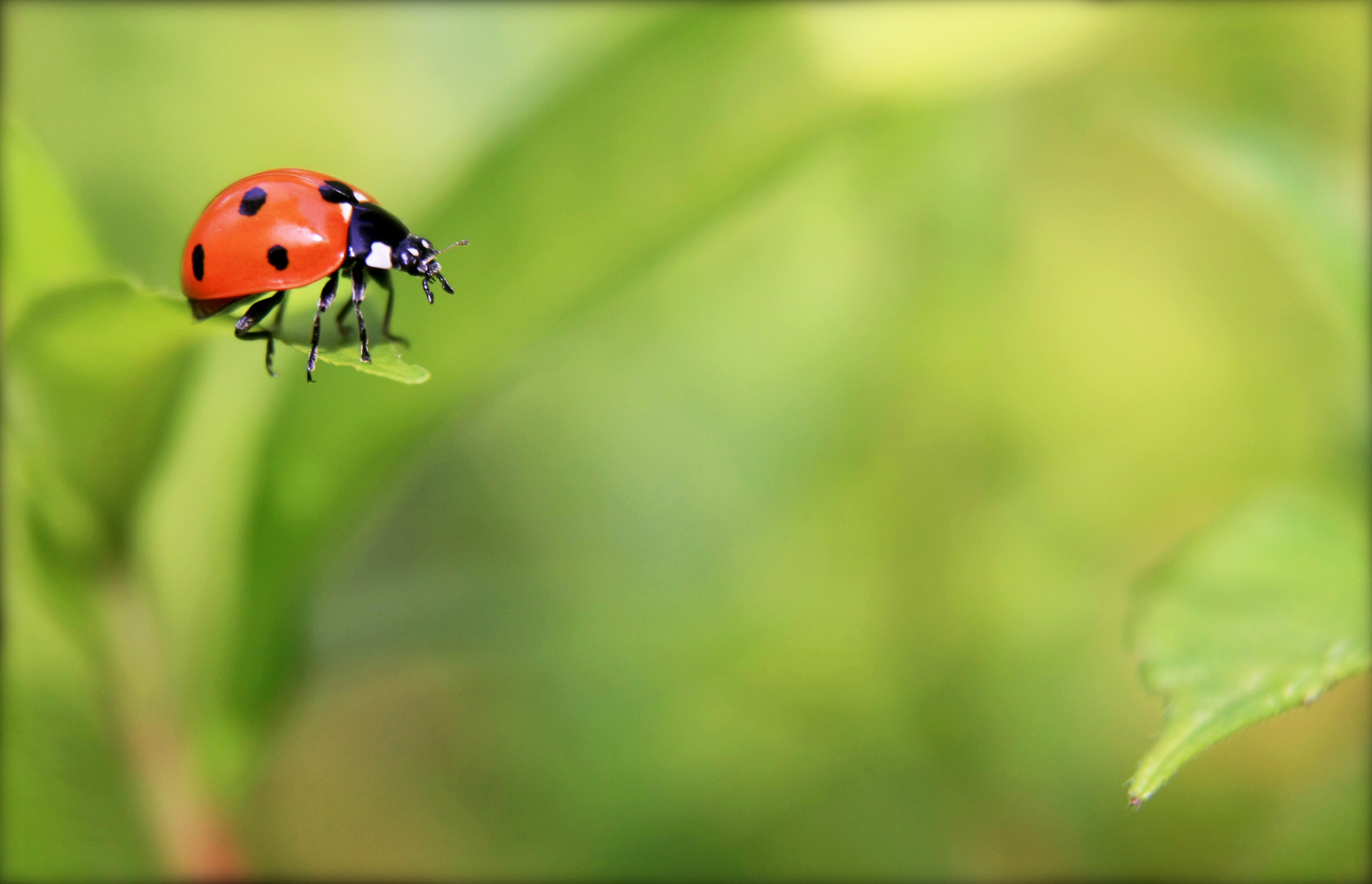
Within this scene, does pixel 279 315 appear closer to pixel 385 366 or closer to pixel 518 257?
pixel 518 257

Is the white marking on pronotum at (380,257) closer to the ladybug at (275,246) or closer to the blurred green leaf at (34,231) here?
the ladybug at (275,246)

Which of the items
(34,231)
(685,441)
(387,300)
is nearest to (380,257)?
(387,300)

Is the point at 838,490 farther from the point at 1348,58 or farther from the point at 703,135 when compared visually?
the point at 1348,58

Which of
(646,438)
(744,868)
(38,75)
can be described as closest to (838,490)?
(646,438)

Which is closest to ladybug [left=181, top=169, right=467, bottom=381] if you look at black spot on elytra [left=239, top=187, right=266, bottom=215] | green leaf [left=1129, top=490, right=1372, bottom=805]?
black spot on elytra [left=239, top=187, right=266, bottom=215]

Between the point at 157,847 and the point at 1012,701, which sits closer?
the point at 157,847

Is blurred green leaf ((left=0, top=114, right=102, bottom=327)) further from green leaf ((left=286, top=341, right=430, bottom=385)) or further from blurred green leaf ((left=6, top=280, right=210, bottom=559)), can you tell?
green leaf ((left=286, top=341, right=430, bottom=385))
